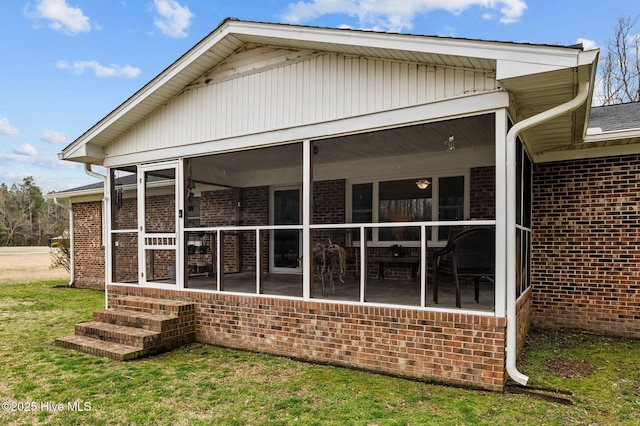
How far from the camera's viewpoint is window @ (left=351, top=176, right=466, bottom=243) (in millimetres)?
7441

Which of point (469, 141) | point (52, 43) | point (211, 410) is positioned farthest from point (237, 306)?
point (52, 43)

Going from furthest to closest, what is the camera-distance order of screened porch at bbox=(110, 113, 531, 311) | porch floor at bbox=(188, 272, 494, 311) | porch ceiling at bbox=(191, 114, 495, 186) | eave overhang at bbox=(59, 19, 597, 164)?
porch ceiling at bbox=(191, 114, 495, 186), screened porch at bbox=(110, 113, 531, 311), porch floor at bbox=(188, 272, 494, 311), eave overhang at bbox=(59, 19, 597, 164)

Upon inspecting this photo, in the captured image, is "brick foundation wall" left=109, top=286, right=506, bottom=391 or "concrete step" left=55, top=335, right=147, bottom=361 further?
"concrete step" left=55, top=335, right=147, bottom=361

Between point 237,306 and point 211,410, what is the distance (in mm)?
2054

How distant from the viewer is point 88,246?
1211 centimetres

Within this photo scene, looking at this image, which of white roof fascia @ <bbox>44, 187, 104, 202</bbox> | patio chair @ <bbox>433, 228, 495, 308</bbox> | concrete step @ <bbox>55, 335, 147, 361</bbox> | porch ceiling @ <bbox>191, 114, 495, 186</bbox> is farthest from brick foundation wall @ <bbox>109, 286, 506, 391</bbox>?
white roof fascia @ <bbox>44, 187, 104, 202</bbox>

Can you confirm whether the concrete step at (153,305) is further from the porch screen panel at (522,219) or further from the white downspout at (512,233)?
the porch screen panel at (522,219)

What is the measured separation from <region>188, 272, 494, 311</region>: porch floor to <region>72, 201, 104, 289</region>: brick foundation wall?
225 inches

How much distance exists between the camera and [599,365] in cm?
476

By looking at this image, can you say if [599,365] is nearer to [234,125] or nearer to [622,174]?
[622,174]

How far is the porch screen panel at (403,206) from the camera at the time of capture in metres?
7.73

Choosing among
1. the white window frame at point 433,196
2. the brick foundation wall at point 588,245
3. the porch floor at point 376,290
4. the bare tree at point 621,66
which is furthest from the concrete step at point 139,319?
the bare tree at point 621,66

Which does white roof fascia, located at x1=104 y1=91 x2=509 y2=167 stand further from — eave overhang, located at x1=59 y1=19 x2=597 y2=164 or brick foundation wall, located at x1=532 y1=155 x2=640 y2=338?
brick foundation wall, located at x1=532 y1=155 x2=640 y2=338

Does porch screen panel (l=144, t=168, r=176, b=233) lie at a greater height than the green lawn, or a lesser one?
greater
